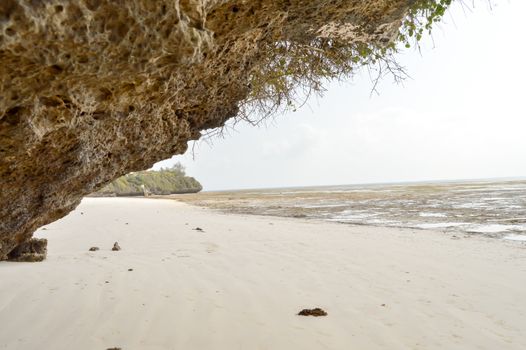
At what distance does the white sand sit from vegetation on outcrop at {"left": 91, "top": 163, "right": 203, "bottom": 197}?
4451cm

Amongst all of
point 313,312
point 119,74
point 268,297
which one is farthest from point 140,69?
point 268,297

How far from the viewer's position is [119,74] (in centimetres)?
185

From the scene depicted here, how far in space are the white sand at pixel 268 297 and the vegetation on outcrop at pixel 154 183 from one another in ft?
146

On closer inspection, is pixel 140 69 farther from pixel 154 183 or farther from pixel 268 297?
pixel 154 183

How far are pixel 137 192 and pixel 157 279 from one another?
55927 mm

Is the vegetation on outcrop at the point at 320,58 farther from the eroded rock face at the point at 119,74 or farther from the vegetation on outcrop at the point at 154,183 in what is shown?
the vegetation on outcrop at the point at 154,183

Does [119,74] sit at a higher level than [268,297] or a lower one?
higher

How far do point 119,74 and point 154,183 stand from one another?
64.6 metres

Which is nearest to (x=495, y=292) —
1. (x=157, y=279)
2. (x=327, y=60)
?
(x=327, y=60)

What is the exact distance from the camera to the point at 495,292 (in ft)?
15.6

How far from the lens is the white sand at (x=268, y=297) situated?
3432mm

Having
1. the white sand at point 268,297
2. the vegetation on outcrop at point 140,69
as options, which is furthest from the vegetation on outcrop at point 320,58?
Result: the white sand at point 268,297

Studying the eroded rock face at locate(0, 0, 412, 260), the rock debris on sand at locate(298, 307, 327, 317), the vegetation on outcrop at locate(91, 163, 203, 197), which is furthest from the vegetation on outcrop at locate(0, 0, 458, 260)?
the vegetation on outcrop at locate(91, 163, 203, 197)

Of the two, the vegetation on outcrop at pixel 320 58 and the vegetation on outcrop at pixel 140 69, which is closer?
the vegetation on outcrop at pixel 140 69
